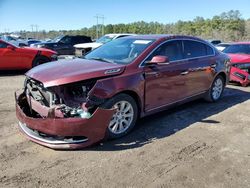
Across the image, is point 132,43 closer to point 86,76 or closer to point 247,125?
point 86,76

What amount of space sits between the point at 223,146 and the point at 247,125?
4.45 feet

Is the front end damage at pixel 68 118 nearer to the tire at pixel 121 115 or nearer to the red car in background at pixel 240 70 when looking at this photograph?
the tire at pixel 121 115

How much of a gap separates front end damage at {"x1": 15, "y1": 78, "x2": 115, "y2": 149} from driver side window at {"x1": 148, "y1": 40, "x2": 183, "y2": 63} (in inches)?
64.1

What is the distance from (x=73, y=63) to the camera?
5.25 metres

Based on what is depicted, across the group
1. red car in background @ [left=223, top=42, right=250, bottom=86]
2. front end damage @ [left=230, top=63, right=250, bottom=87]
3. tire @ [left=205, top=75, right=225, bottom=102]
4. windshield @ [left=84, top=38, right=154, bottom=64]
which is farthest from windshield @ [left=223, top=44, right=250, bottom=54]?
windshield @ [left=84, top=38, right=154, bottom=64]

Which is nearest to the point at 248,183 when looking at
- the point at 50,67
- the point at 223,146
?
the point at 223,146

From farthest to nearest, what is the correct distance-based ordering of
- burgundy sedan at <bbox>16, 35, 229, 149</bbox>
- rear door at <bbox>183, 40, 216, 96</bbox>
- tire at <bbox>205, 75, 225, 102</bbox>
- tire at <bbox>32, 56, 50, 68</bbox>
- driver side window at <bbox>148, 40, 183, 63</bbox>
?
tire at <bbox>32, 56, 50, 68</bbox> < tire at <bbox>205, 75, 225, 102</bbox> < rear door at <bbox>183, 40, 216, 96</bbox> < driver side window at <bbox>148, 40, 183, 63</bbox> < burgundy sedan at <bbox>16, 35, 229, 149</bbox>

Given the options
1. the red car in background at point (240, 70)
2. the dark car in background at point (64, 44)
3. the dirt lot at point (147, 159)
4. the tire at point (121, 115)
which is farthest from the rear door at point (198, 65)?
the dark car in background at point (64, 44)

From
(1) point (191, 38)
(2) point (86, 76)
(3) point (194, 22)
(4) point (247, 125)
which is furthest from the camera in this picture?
(3) point (194, 22)

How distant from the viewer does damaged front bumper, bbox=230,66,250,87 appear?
952 centimetres

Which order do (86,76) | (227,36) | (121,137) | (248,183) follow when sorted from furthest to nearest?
(227,36) < (121,137) < (86,76) < (248,183)

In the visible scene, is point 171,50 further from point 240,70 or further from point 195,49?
point 240,70

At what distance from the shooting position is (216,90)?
7562mm

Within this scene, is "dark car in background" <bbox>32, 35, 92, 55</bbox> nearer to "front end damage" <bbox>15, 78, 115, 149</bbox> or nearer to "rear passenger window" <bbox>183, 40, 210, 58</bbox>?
"rear passenger window" <bbox>183, 40, 210, 58</bbox>
